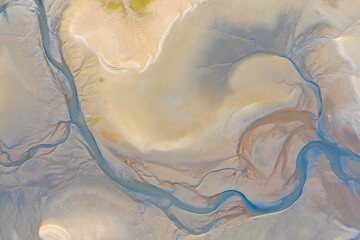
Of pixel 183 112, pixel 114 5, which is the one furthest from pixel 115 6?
pixel 183 112

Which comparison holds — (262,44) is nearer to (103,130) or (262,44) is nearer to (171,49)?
(171,49)

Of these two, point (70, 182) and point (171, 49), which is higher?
point (171, 49)

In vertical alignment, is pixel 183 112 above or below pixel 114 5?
below

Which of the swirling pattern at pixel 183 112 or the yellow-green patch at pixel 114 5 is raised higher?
the yellow-green patch at pixel 114 5

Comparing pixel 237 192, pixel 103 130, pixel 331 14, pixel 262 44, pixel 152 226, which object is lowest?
pixel 152 226

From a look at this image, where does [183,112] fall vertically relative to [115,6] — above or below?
below

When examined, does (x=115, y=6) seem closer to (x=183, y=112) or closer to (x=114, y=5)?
(x=114, y=5)

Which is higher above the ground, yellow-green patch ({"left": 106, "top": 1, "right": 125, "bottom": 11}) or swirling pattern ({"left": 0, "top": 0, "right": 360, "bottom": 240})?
yellow-green patch ({"left": 106, "top": 1, "right": 125, "bottom": 11})

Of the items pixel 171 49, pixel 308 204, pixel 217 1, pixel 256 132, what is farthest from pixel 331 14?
pixel 308 204
